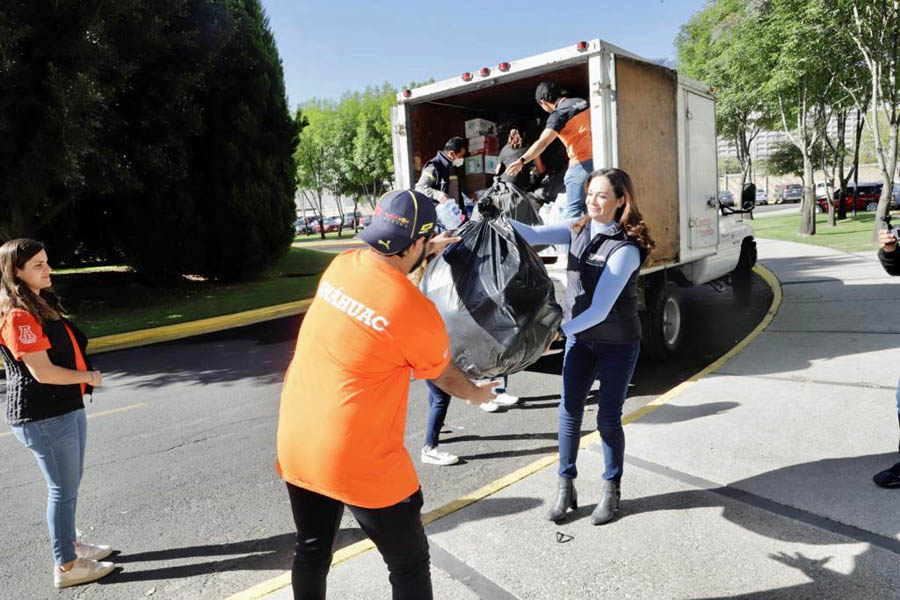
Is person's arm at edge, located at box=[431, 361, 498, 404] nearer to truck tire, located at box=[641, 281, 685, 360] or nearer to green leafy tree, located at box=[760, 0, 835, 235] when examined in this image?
truck tire, located at box=[641, 281, 685, 360]

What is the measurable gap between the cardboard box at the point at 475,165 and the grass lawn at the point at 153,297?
6290 millimetres

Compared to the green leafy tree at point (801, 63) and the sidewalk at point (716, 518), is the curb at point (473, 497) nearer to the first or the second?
the sidewalk at point (716, 518)

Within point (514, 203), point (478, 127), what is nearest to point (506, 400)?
point (514, 203)

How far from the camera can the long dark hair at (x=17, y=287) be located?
2682 millimetres

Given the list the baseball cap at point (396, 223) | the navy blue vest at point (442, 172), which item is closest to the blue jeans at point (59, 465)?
the baseball cap at point (396, 223)

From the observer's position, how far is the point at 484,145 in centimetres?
715

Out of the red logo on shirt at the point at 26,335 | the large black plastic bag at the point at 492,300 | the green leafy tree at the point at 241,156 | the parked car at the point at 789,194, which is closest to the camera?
the large black plastic bag at the point at 492,300

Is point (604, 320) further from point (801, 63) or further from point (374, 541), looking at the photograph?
point (801, 63)

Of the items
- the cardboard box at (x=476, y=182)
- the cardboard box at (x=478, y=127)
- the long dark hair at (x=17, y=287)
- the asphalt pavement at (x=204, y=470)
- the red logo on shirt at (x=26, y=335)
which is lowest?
the asphalt pavement at (x=204, y=470)

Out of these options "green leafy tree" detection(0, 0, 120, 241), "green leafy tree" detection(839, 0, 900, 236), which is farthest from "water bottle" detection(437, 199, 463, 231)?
"green leafy tree" detection(839, 0, 900, 236)

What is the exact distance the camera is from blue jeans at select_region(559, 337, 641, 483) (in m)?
3.00

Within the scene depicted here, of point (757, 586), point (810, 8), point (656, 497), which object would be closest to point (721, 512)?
point (656, 497)

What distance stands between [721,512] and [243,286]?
521 inches

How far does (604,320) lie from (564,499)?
94 centimetres
